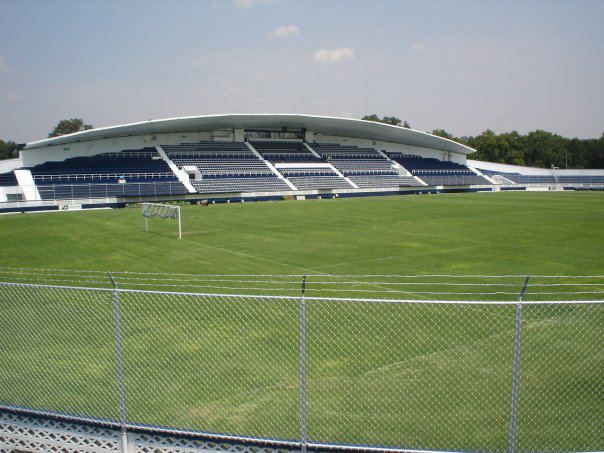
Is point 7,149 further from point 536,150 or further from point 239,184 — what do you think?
point 536,150

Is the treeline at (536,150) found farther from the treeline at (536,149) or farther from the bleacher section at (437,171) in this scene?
the bleacher section at (437,171)

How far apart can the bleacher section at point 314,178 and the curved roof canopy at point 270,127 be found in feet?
22.9

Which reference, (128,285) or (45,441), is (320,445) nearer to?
(45,441)

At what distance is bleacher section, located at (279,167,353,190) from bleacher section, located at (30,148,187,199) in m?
15.9

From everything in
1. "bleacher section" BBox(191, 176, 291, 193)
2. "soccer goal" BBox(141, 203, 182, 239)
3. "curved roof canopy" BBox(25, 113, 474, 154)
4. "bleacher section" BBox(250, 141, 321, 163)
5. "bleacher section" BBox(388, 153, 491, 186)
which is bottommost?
"soccer goal" BBox(141, 203, 182, 239)

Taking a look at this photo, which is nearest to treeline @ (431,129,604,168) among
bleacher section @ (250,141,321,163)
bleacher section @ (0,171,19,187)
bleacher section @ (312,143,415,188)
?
bleacher section @ (312,143,415,188)

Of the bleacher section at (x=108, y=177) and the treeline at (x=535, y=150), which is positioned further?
the treeline at (x=535, y=150)

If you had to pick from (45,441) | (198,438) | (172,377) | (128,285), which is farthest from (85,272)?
(198,438)

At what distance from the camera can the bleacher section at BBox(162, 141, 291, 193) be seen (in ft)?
196

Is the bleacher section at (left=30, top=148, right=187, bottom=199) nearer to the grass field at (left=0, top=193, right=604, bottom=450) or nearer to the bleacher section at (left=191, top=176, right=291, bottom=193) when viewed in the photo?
the bleacher section at (left=191, top=176, right=291, bottom=193)

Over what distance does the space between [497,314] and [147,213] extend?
2160cm

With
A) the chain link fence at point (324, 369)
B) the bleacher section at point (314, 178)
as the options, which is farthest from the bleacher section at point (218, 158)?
the chain link fence at point (324, 369)

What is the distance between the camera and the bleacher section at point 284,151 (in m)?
71.9

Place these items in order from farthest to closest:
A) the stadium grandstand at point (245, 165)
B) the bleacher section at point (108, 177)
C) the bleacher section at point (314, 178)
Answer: the bleacher section at point (314, 178)
the stadium grandstand at point (245, 165)
the bleacher section at point (108, 177)
